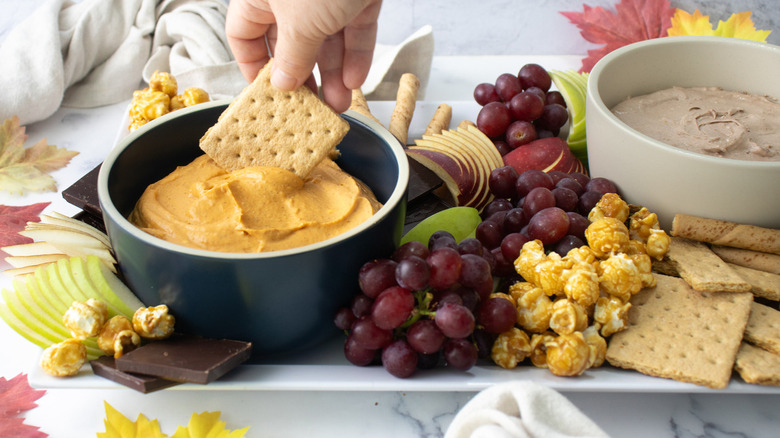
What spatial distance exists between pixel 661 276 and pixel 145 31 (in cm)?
194

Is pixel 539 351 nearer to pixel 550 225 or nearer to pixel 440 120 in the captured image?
pixel 550 225

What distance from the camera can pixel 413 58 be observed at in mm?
2357

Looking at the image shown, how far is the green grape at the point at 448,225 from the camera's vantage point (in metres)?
1.56

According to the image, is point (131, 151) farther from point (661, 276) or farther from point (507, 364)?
point (661, 276)

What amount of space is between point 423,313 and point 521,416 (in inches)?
9.8

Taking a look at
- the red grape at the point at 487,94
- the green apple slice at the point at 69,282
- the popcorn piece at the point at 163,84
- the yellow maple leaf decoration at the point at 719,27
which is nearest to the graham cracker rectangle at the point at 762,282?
the red grape at the point at 487,94

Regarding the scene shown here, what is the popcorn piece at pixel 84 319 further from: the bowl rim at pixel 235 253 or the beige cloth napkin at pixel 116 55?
the beige cloth napkin at pixel 116 55

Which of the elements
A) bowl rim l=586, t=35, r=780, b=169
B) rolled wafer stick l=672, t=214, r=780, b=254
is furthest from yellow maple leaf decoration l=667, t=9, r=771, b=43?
rolled wafer stick l=672, t=214, r=780, b=254

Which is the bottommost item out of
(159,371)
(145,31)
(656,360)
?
(656,360)

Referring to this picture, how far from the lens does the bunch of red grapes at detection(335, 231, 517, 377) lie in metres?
1.23

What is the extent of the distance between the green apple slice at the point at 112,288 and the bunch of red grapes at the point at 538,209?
2.44 ft

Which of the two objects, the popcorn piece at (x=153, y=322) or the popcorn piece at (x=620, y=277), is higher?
the popcorn piece at (x=153, y=322)

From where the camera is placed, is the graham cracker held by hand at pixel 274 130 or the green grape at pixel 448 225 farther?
the green grape at pixel 448 225

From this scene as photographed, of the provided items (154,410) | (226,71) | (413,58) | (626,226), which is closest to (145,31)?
(226,71)
